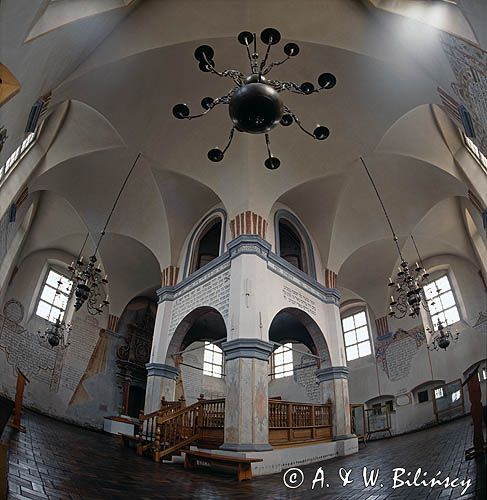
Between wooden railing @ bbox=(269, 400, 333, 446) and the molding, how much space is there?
340cm

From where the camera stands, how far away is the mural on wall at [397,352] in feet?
38.1

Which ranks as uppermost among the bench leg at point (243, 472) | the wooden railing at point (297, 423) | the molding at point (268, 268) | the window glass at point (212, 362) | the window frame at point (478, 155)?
the window glass at point (212, 362)

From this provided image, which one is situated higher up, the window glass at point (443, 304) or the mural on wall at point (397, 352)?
the mural on wall at point (397, 352)

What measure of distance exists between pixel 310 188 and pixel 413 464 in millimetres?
9955

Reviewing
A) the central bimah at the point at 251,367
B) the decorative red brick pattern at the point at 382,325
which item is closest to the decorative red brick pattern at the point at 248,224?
the central bimah at the point at 251,367

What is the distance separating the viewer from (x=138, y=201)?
1223 cm

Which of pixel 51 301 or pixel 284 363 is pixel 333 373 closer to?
pixel 284 363

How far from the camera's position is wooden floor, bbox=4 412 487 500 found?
1.64 metres

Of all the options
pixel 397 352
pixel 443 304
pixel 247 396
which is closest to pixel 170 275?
pixel 247 396

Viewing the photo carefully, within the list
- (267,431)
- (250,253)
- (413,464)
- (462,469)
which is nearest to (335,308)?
(250,253)

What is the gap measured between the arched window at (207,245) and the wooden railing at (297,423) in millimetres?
5342

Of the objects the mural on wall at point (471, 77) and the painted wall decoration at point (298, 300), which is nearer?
the mural on wall at point (471, 77)

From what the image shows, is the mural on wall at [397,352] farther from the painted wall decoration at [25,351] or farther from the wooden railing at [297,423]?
the painted wall decoration at [25,351]

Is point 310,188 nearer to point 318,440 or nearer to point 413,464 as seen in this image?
point 318,440
